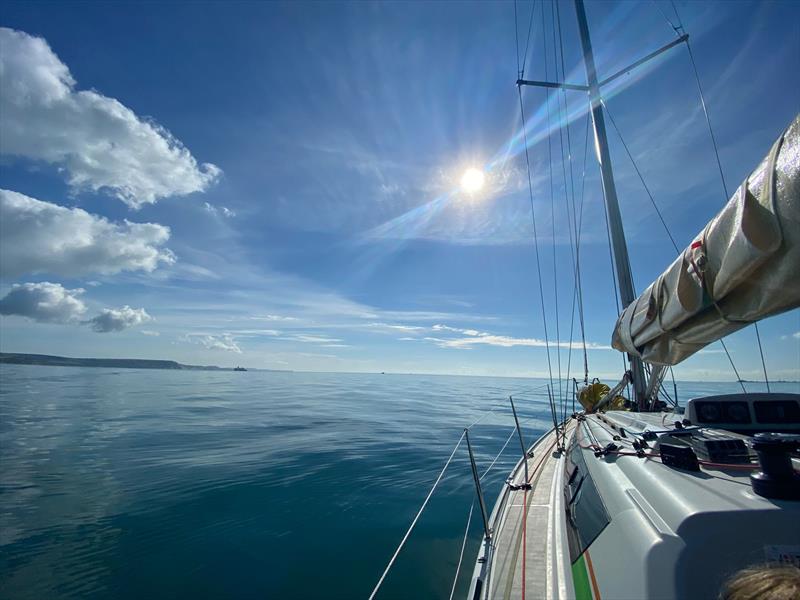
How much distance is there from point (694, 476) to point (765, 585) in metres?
1.44

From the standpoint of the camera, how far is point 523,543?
3.35 m

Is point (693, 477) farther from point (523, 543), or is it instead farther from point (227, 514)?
point (227, 514)

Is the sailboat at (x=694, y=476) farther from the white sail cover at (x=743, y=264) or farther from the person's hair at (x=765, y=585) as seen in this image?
the person's hair at (x=765, y=585)

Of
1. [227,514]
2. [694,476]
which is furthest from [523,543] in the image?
[227,514]

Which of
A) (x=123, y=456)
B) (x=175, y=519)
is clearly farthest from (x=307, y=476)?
(x=123, y=456)

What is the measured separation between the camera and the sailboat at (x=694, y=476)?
5.07ft

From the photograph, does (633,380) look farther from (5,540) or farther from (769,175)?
(5,540)

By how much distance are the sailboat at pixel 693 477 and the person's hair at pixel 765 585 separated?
648mm

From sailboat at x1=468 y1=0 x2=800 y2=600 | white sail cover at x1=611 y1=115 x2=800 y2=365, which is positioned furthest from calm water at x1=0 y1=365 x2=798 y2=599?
white sail cover at x1=611 y1=115 x2=800 y2=365

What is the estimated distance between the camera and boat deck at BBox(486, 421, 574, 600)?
107 inches

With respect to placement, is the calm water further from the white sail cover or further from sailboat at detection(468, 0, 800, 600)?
the white sail cover

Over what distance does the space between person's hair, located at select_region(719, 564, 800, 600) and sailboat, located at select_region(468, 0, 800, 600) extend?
66cm

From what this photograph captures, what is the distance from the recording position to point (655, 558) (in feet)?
5.22

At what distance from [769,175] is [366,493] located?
802 cm
